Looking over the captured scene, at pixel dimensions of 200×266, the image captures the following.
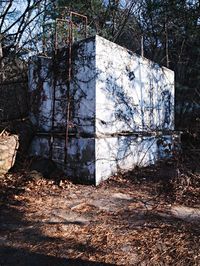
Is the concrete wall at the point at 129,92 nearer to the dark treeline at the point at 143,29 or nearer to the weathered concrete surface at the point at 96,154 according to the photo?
the weathered concrete surface at the point at 96,154

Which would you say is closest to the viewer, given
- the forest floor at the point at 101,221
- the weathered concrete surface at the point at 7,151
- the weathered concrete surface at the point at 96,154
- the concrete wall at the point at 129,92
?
the forest floor at the point at 101,221

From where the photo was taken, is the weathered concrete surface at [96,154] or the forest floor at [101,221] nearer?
the forest floor at [101,221]

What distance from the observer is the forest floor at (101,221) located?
3.42 m

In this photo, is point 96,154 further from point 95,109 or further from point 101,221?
point 101,221

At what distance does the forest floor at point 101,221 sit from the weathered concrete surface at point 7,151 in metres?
0.26

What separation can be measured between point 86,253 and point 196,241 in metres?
1.34

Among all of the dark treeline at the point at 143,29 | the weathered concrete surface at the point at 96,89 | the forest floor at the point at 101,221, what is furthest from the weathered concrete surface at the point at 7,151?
the dark treeline at the point at 143,29

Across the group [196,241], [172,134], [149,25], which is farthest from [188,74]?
[196,241]

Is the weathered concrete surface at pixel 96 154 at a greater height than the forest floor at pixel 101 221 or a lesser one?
greater

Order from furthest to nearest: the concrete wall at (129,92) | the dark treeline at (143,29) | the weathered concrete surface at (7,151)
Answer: the dark treeline at (143,29)
the weathered concrete surface at (7,151)
the concrete wall at (129,92)

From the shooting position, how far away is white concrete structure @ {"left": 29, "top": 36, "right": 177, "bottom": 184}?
257 inches

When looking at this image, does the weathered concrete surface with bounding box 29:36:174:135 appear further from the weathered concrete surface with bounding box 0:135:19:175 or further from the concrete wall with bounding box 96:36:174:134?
the weathered concrete surface with bounding box 0:135:19:175

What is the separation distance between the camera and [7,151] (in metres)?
6.96

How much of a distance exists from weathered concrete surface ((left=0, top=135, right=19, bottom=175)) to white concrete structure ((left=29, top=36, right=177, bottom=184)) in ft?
1.87
